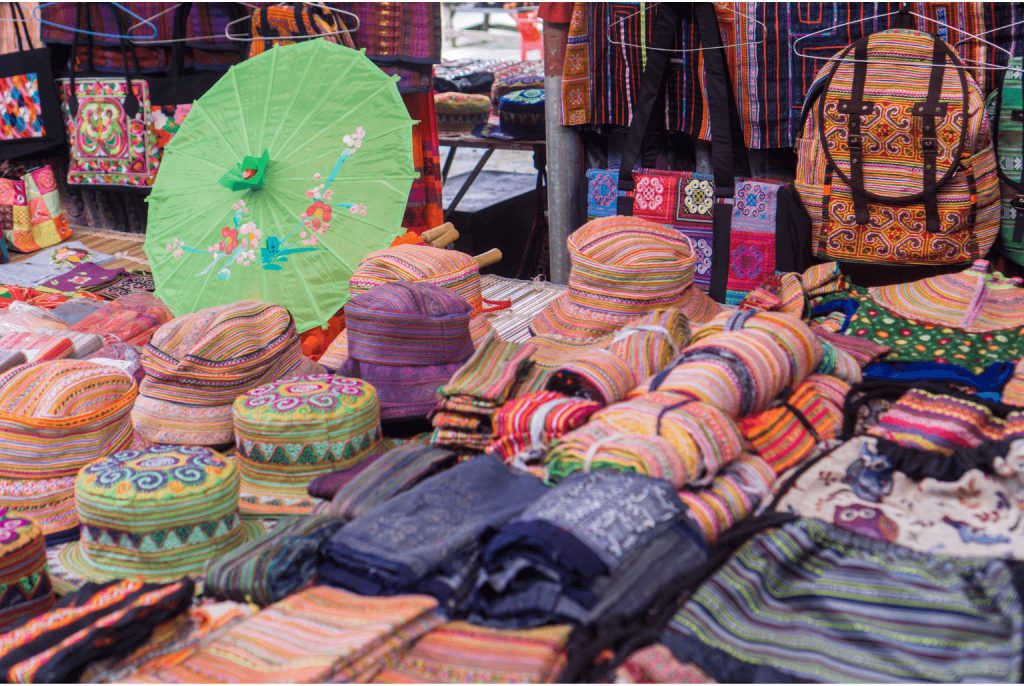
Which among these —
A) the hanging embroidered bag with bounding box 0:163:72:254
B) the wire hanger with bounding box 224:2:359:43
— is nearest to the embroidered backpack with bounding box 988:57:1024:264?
the wire hanger with bounding box 224:2:359:43

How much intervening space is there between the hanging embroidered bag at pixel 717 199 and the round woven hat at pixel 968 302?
60 cm

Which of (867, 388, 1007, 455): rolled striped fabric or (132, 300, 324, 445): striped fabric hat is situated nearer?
(867, 388, 1007, 455): rolled striped fabric

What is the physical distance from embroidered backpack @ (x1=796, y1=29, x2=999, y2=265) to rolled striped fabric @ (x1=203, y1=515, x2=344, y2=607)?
2.15m

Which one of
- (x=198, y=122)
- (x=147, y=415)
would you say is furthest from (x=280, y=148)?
(x=147, y=415)

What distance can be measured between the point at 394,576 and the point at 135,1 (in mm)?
4166

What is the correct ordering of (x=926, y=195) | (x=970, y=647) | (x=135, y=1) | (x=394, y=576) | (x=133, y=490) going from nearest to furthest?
(x=970, y=647), (x=394, y=576), (x=133, y=490), (x=926, y=195), (x=135, y=1)

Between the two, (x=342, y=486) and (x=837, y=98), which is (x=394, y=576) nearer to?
(x=342, y=486)

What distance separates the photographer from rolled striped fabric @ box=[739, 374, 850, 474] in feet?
6.81

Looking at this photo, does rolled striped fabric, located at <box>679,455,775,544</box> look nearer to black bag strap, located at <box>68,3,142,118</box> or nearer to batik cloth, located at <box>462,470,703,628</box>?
batik cloth, located at <box>462,470,703,628</box>

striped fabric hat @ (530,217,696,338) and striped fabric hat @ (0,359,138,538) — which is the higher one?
striped fabric hat @ (530,217,696,338)

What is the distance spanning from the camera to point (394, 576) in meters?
1.75

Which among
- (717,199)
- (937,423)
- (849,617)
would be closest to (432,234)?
(717,199)

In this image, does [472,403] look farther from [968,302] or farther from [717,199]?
[717,199]

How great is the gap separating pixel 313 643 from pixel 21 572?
807mm
